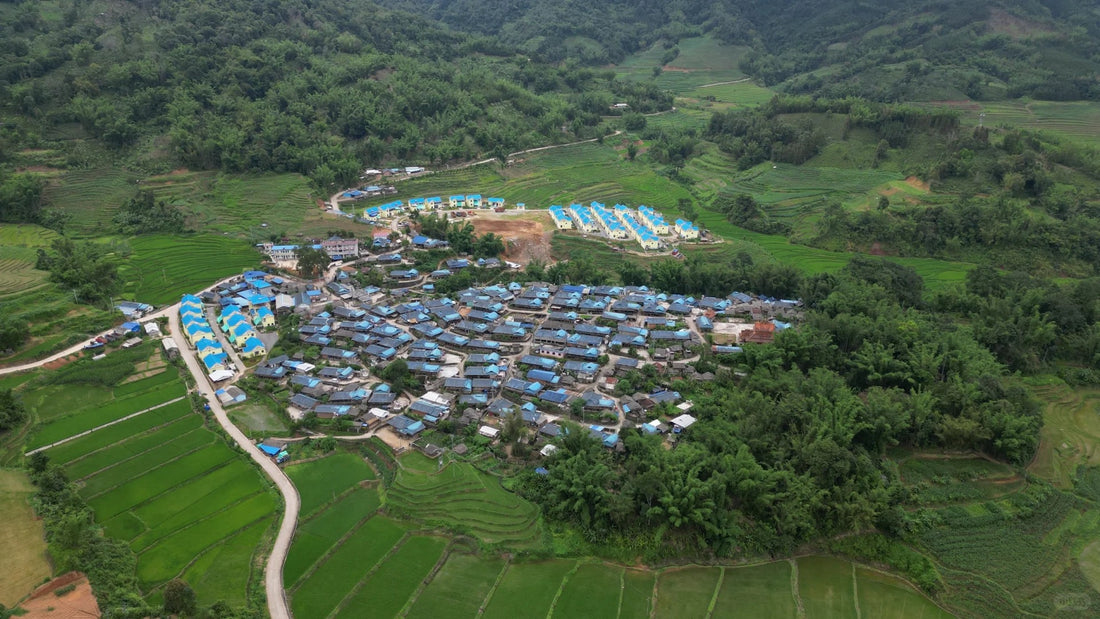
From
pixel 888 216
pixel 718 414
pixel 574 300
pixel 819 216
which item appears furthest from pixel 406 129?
pixel 718 414

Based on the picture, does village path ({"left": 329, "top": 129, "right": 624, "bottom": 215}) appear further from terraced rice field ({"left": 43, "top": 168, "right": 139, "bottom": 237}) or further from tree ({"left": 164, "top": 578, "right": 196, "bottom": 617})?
tree ({"left": 164, "top": 578, "right": 196, "bottom": 617})

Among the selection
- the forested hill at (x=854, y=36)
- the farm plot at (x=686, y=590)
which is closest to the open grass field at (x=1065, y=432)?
the farm plot at (x=686, y=590)

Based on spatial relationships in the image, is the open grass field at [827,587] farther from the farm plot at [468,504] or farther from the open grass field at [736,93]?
the open grass field at [736,93]

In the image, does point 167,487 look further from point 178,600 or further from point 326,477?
point 178,600

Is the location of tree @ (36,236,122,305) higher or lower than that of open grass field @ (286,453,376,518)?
higher

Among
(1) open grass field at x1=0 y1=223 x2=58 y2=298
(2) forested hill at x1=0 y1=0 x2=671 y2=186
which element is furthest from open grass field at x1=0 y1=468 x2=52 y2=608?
(2) forested hill at x1=0 y1=0 x2=671 y2=186

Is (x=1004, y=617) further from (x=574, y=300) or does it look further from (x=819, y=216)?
(x=819, y=216)
